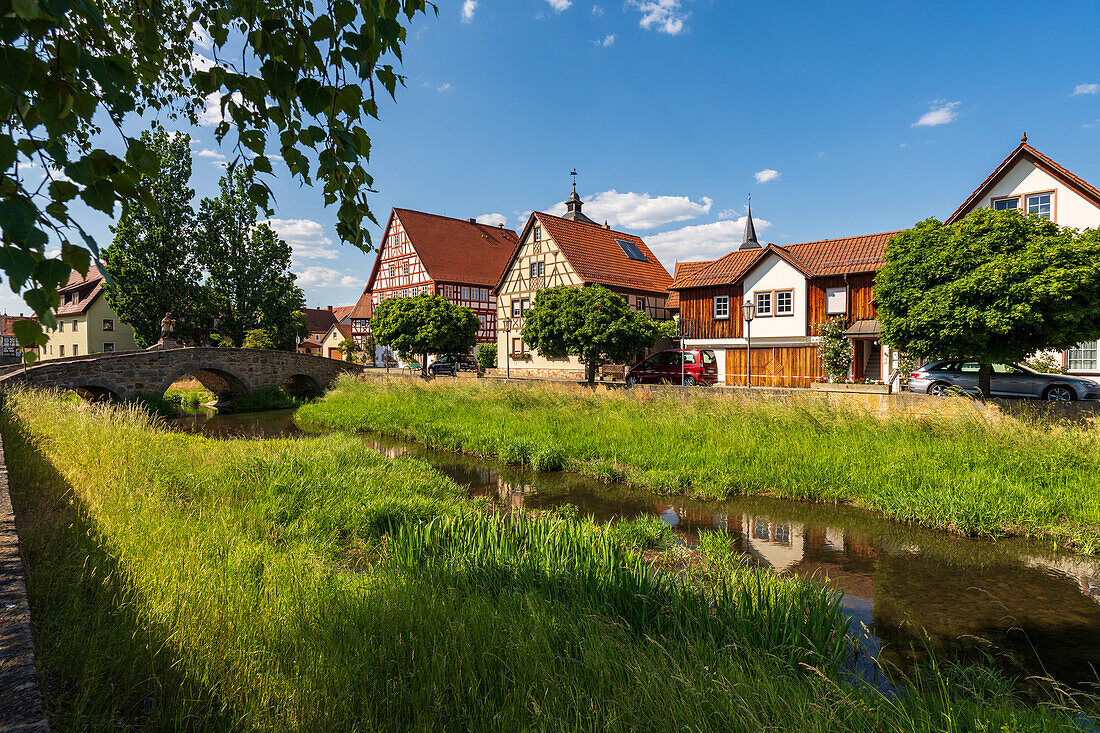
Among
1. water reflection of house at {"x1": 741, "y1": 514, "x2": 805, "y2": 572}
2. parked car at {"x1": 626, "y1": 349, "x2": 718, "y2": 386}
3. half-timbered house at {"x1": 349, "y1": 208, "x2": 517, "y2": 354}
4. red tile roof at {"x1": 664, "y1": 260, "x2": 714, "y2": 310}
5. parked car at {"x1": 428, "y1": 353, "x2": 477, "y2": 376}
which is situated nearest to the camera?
water reflection of house at {"x1": 741, "y1": 514, "x2": 805, "y2": 572}

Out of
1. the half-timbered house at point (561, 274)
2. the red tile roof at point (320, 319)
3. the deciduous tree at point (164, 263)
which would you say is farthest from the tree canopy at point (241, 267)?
the red tile roof at point (320, 319)

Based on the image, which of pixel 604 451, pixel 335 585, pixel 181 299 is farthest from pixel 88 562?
pixel 181 299

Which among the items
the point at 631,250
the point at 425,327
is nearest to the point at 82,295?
the point at 425,327

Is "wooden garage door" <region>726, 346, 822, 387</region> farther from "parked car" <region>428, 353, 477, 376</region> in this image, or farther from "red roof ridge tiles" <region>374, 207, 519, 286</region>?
"red roof ridge tiles" <region>374, 207, 519, 286</region>

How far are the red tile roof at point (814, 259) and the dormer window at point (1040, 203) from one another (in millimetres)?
4666

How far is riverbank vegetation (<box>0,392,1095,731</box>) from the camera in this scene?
9.22ft

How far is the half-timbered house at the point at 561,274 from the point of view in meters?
33.8

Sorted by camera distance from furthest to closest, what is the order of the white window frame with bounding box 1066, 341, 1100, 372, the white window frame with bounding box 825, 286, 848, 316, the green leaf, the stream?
1. the white window frame with bounding box 825, 286, 848, 316
2. the white window frame with bounding box 1066, 341, 1100, 372
3. the stream
4. the green leaf

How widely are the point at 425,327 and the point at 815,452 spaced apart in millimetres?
21163

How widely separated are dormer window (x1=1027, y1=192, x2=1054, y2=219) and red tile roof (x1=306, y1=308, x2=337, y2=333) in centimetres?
8582

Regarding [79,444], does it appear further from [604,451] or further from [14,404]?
[604,451]

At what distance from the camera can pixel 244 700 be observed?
3.00 meters

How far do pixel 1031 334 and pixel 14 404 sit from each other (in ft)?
67.7

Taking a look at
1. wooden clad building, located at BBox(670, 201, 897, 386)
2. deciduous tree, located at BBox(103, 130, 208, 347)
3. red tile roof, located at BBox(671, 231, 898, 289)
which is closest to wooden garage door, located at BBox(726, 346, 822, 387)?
wooden clad building, located at BBox(670, 201, 897, 386)
